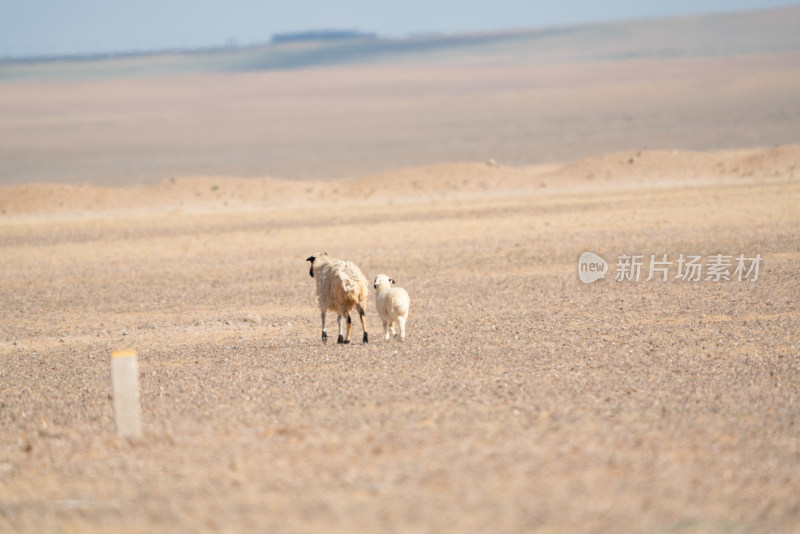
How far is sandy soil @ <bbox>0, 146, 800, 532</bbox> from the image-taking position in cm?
661

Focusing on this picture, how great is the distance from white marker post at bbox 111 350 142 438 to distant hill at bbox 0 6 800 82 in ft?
528

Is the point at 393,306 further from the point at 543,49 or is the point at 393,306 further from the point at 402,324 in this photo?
the point at 543,49

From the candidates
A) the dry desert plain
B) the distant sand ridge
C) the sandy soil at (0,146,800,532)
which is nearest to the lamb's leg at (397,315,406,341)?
the sandy soil at (0,146,800,532)

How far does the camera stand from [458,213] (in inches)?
1391

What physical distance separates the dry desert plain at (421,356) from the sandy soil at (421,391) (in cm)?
4

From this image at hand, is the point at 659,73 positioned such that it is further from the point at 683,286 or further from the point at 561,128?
the point at 683,286

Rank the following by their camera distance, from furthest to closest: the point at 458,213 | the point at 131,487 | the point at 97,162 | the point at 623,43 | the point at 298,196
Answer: the point at 623,43 → the point at 97,162 → the point at 298,196 → the point at 458,213 → the point at 131,487

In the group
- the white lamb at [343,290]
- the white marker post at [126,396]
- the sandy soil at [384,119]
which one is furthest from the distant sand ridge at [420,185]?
the white marker post at [126,396]

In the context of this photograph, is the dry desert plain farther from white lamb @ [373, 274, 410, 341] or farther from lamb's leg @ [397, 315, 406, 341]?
white lamb @ [373, 274, 410, 341]

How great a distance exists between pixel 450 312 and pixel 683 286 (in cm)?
465

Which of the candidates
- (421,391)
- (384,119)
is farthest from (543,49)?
(421,391)

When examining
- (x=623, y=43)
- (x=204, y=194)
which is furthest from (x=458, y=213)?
(x=623, y=43)

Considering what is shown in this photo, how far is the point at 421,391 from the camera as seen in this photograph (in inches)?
393

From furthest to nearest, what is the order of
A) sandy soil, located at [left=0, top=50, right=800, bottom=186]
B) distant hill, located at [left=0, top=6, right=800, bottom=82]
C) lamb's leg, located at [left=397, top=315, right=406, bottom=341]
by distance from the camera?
distant hill, located at [left=0, top=6, right=800, bottom=82] < sandy soil, located at [left=0, top=50, right=800, bottom=186] < lamb's leg, located at [left=397, top=315, right=406, bottom=341]
